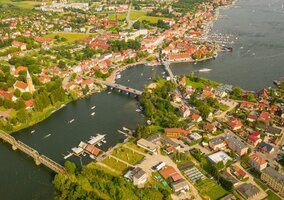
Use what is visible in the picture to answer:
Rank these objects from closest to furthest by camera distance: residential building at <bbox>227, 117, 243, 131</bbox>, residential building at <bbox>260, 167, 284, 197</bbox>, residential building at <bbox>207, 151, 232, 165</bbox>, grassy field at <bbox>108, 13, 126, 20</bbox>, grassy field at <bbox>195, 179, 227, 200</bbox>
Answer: grassy field at <bbox>195, 179, 227, 200</bbox>, residential building at <bbox>260, 167, 284, 197</bbox>, residential building at <bbox>207, 151, 232, 165</bbox>, residential building at <bbox>227, 117, 243, 131</bbox>, grassy field at <bbox>108, 13, 126, 20</bbox>

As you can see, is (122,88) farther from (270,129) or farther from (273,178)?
(273,178)

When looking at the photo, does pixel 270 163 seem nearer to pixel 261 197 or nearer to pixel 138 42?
pixel 261 197

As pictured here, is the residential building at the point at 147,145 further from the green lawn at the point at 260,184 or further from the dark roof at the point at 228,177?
the green lawn at the point at 260,184

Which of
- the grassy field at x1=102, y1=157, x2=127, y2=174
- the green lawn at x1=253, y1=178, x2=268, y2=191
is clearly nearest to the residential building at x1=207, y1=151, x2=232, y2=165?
the green lawn at x1=253, y1=178, x2=268, y2=191

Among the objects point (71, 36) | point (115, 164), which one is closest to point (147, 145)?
point (115, 164)

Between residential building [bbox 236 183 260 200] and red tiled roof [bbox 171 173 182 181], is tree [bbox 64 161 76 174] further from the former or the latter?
residential building [bbox 236 183 260 200]

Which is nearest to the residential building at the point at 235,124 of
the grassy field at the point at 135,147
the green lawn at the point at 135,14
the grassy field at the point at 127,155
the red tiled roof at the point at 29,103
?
the grassy field at the point at 135,147
